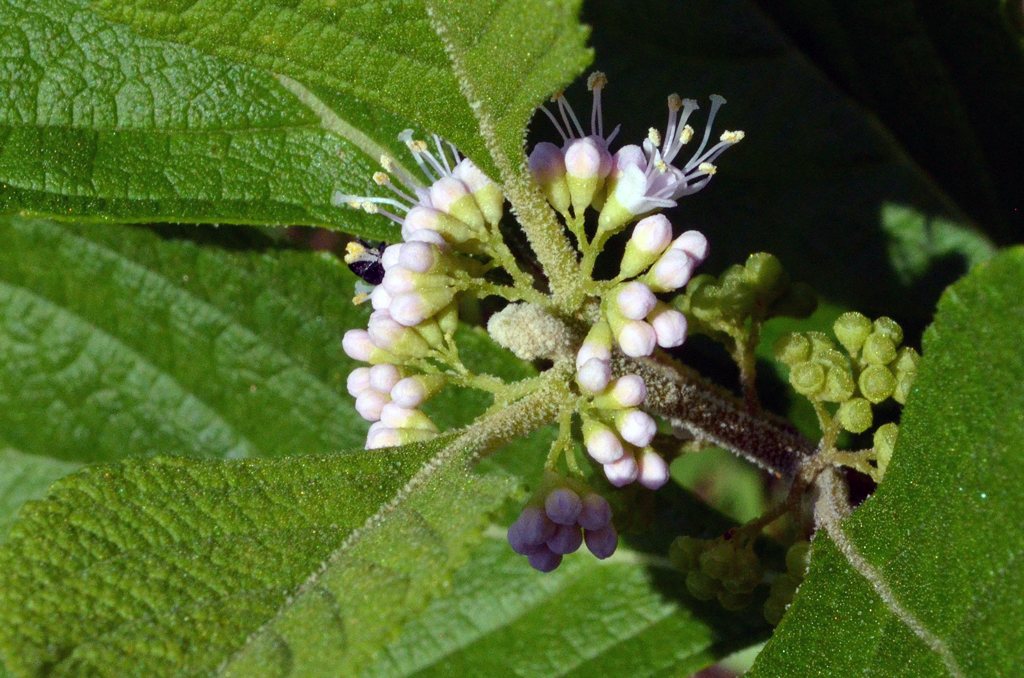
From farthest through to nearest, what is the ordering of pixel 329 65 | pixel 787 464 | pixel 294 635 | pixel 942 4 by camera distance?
pixel 942 4 → pixel 787 464 → pixel 329 65 → pixel 294 635

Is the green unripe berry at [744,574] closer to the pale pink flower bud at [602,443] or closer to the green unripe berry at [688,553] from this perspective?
the green unripe berry at [688,553]

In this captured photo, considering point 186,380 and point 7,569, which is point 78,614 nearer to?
point 7,569

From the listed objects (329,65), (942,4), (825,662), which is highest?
(329,65)

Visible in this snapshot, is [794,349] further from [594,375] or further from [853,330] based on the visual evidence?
[594,375]

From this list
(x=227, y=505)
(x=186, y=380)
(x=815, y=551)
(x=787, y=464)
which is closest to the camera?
(x=227, y=505)

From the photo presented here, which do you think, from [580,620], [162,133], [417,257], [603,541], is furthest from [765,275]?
[162,133]

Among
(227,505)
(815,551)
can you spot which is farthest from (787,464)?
(227,505)
